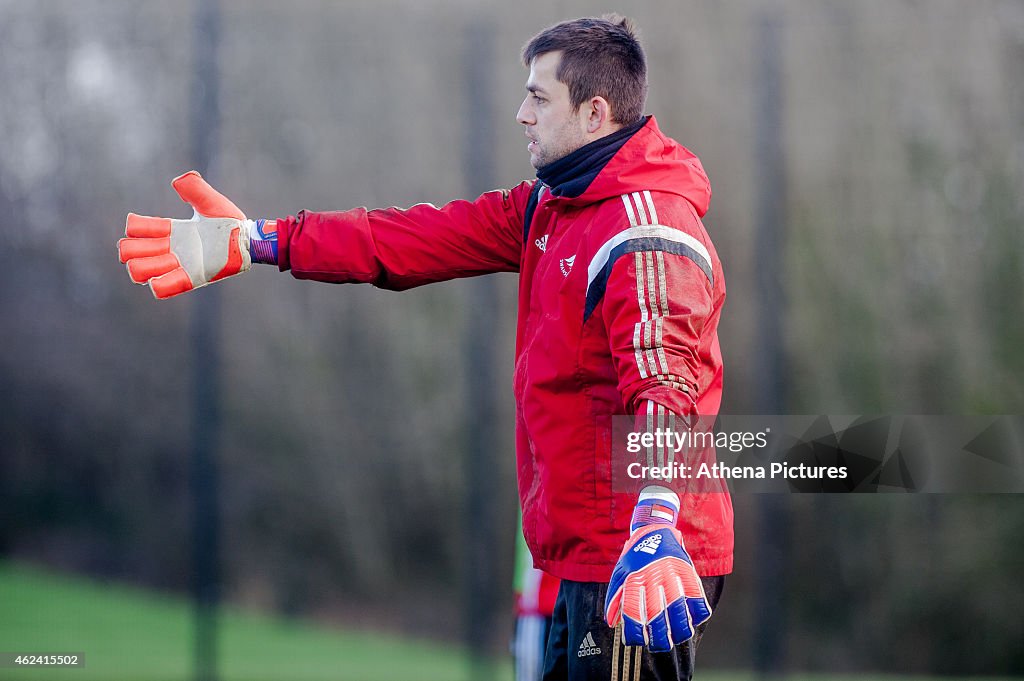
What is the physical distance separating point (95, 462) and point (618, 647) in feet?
10.0

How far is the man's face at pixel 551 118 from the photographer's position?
7.32 ft

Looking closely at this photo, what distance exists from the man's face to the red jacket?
97 millimetres

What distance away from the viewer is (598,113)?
2234mm

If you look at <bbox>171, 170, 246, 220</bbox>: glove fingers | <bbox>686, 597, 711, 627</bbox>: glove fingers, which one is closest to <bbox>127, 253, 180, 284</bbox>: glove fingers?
<bbox>171, 170, 246, 220</bbox>: glove fingers

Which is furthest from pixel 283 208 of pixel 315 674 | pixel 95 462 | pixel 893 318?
pixel 893 318

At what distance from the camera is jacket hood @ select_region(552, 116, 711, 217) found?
2119 mm

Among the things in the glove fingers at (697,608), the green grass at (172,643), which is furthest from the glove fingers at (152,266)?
the green grass at (172,643)

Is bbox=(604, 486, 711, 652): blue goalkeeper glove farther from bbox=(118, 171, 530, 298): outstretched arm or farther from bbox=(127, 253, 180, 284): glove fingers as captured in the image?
bbox=(127, 253, 180, 284): glove fingers

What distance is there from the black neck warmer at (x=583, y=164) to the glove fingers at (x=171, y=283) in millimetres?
Answer: 807

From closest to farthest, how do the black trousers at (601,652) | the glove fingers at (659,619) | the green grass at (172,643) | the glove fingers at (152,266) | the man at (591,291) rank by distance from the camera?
1. the glove fingers at (659,619)
2. the man at (591,291)
3. the black trousers at (601,652)
4. the glove fingers at (152,266)
5. the green grass at (172,643)

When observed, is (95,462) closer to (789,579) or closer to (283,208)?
(283,208)

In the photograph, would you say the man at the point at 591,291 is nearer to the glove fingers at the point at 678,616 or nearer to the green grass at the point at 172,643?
the glove fingers at the point at 678,616

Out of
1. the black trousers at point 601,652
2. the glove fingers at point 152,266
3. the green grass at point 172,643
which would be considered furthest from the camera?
the green grass at point 172,643

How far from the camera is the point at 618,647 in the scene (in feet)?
6.86
